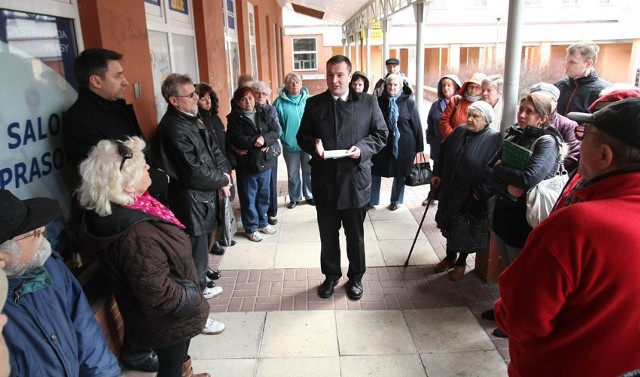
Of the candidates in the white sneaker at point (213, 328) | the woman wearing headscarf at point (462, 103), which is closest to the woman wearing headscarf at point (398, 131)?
the woman wearing headscarf at point (462, 103)

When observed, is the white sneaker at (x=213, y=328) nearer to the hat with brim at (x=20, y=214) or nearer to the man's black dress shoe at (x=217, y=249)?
the man's black dress shoe at (x=217, y=249)

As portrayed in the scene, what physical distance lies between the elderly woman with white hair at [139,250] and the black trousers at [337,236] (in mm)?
1339

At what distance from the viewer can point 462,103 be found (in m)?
4.38

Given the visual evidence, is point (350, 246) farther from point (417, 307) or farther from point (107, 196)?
point (107, 196)

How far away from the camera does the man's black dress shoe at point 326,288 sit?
3.38 metres

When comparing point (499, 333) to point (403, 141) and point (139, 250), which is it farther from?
point (403, 141)

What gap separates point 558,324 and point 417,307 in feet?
6.38

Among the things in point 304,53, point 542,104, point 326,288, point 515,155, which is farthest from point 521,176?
point 304,53

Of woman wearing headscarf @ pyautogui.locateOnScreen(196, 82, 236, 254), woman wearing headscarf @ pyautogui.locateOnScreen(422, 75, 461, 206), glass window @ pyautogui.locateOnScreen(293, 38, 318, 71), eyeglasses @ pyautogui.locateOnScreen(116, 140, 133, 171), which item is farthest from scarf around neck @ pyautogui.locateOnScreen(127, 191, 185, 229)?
glass window @ pyautogui.locateOnScreen(293, 38, 318, 71)

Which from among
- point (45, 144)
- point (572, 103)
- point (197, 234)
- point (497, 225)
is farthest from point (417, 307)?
point (45, 144)

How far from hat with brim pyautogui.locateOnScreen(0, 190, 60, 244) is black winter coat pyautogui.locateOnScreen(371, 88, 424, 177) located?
12.2 feet

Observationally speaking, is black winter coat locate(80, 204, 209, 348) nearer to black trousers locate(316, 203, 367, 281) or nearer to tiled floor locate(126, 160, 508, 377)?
tiled floor locate(126, 160, 508, 377)

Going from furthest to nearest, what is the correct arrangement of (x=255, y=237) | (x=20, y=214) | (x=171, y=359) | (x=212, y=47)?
1. (x=212, y=47)
2. (x=255, y=237)
3. (x=171, y=359)
4. (x=20, y=214)

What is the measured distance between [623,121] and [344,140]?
6.60 feet
